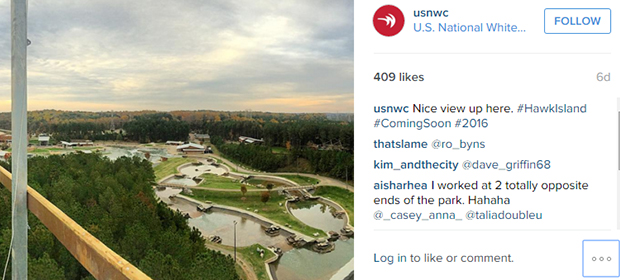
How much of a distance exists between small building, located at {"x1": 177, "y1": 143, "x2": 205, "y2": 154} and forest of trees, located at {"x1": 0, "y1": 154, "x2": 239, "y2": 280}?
71 centimetres

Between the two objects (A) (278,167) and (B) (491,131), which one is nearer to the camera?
(B) (491,131)

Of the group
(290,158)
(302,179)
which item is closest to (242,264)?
(302,179)

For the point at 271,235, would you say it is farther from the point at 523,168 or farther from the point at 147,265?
the point at 523,168

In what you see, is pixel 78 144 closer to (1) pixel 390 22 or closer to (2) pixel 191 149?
(2) pixel 191 149

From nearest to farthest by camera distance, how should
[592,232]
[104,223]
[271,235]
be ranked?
[592,232]
[104,223]
[271,235]

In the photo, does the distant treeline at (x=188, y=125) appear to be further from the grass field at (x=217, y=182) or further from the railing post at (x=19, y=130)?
the railing post at (x=19, y=130)

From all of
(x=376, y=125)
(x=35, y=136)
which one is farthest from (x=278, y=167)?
(x=376, y=125)

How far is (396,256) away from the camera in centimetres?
85

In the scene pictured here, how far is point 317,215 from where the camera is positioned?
4723mm

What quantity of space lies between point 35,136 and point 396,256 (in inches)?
195

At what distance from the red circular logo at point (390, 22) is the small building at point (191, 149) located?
357 centimetres

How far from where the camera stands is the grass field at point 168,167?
4140mm

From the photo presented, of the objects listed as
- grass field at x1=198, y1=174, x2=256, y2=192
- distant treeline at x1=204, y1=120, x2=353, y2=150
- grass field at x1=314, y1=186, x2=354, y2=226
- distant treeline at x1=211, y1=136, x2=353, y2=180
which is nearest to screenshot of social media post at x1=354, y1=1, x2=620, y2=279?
distant treeline at x1=204, y1=120, x2=353, y2=150

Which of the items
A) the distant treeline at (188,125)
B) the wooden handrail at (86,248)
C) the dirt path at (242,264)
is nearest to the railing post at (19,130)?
the wooden handrail at (86,248)
